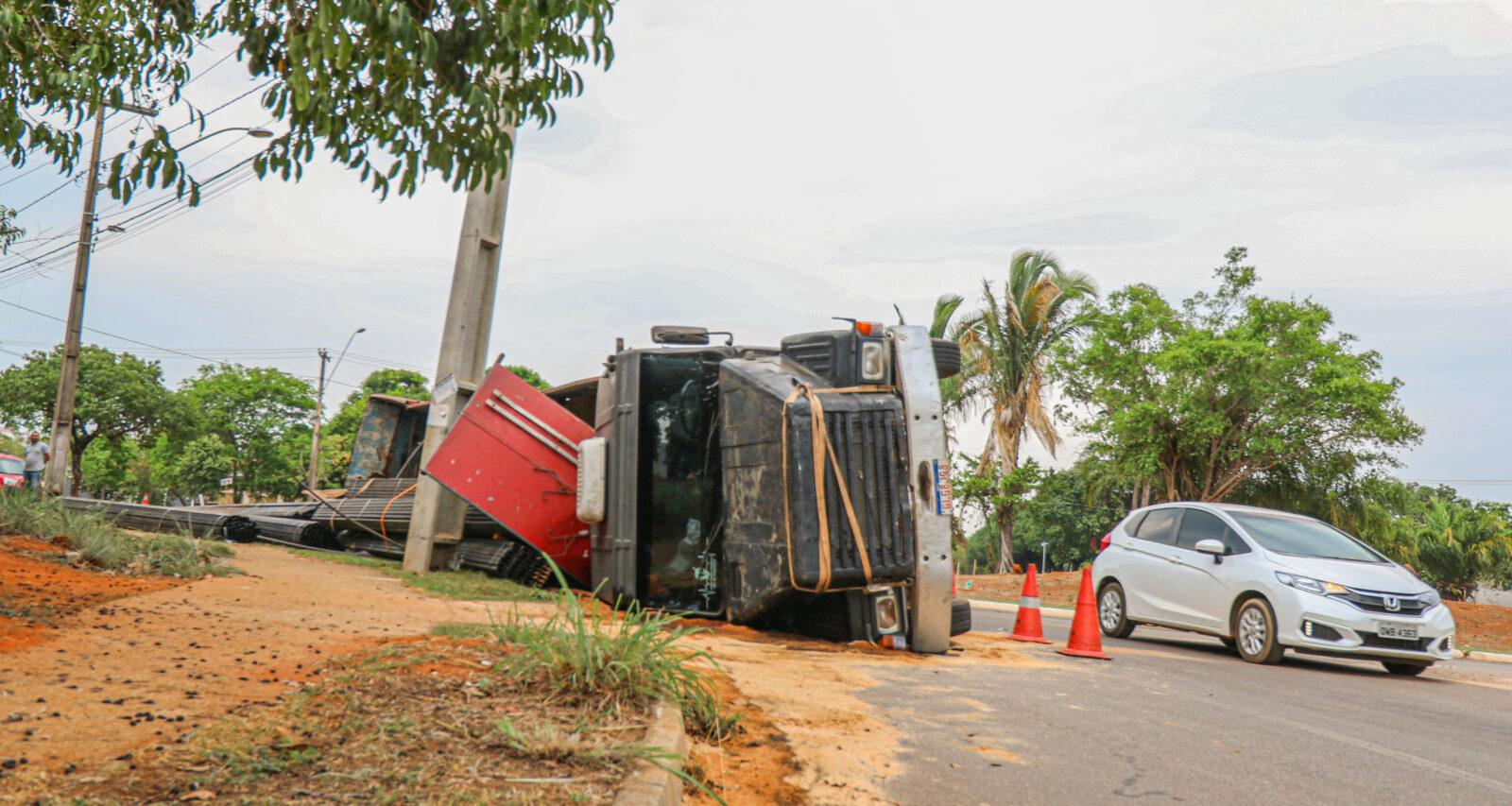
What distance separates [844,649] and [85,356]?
50746 mm

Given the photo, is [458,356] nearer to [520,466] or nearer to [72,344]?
[520,466]

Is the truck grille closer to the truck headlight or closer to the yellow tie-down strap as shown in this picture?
the yellow tie-down strap

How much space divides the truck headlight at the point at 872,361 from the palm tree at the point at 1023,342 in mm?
24257

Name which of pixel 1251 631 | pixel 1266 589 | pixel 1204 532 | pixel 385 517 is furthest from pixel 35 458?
pixel 1266 589

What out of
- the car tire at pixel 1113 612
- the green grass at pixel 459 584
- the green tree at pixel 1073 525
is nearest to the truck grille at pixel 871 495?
the green grass at pixel 459 584

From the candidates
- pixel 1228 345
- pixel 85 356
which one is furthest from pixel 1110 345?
pixel 85 356

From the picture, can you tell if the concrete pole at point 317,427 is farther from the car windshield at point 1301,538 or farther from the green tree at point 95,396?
the car windshield at point 1301,538

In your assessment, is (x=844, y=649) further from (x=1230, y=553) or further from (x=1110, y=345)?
(x=1110, y=345)

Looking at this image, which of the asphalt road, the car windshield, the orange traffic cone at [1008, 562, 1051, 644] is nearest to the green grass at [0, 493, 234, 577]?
the asphalt road

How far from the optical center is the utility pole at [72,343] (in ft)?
68.8

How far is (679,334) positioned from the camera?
8.79 meters

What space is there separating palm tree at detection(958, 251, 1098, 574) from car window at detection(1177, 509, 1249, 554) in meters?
20.7

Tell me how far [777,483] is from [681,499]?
1.42 metres

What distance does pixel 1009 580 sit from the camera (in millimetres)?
27906
